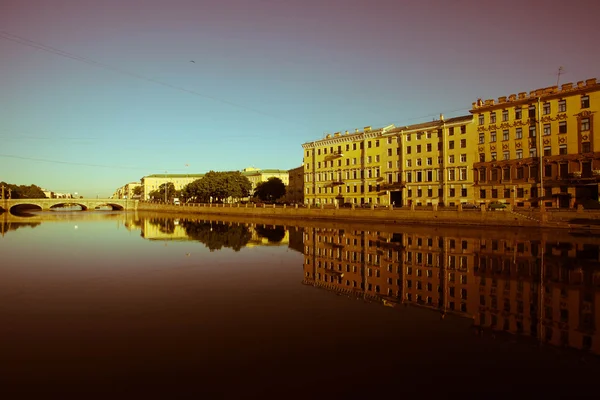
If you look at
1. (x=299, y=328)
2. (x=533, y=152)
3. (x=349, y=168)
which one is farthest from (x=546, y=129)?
(x=299, y=328)

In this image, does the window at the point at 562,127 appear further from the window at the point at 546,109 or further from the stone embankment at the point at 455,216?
the stone embankment at the point at 455,216

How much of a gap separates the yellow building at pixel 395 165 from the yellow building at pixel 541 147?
11.6ft

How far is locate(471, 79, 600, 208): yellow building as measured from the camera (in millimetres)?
54406

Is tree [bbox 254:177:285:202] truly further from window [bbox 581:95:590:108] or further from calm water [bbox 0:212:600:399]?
calm water [bbox 0:212:600:399]

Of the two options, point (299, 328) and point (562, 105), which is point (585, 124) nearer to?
point (562, 105)

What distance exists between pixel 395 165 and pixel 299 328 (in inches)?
2820

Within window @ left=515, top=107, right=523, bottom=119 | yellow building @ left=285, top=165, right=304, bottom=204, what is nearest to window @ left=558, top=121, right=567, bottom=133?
window @ left=515, top=107, right=523, bottom=119

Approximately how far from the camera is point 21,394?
816 cm

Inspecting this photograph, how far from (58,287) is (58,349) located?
30.0 feet

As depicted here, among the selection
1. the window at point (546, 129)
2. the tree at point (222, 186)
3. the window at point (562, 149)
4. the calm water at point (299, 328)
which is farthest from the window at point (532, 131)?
the tree at point (222, 186)

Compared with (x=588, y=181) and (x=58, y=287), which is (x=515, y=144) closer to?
(x=588, y=181)

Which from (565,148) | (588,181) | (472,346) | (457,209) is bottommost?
(472,346)

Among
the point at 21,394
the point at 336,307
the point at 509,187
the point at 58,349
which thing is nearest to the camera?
the point at 21,394

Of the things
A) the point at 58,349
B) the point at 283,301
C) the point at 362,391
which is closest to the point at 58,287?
the point at 58,349
